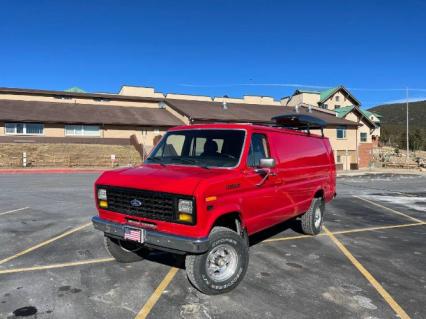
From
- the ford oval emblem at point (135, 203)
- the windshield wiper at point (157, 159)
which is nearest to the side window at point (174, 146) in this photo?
the windshield wiper at point (157, 159)

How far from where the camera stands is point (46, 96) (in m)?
42.2

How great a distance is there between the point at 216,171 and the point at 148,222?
1.16m

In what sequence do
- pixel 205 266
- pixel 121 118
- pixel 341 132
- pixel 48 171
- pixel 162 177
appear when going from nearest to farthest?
pixel 205 266 < pixel 162 177 < pixel 48 171 < pixel 121 118 < pixel 341 132

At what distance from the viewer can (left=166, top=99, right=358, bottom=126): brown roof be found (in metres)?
39.0

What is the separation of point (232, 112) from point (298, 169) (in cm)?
3639

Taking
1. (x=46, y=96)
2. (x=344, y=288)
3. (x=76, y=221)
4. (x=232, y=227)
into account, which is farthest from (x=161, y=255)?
(x=46, y=96)

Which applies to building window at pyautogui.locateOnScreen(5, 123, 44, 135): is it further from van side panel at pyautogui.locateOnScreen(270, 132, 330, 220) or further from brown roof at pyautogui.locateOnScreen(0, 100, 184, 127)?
van side panel at pyautogui.locateOnScreen(270, 132, 330, 220)

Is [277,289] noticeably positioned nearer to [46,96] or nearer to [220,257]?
[220,257]

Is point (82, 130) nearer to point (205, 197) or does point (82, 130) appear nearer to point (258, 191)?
point (258, 191)

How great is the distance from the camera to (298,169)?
7.39 meters

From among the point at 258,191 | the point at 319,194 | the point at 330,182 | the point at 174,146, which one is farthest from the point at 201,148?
the point at 330,182

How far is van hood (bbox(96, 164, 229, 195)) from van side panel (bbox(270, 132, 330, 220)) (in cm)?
173

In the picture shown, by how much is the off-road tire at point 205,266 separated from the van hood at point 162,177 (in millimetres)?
741

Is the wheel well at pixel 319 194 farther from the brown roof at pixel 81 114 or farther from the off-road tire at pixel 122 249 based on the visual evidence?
the brown roof at pixel 81 114
